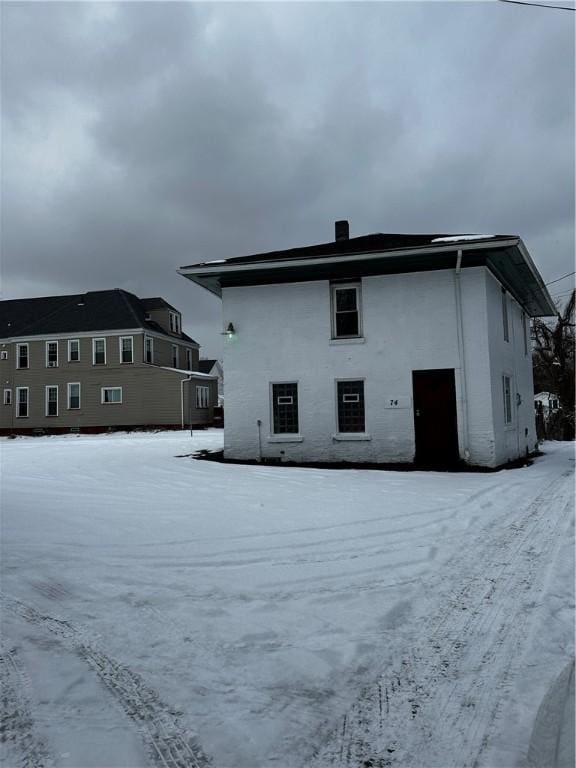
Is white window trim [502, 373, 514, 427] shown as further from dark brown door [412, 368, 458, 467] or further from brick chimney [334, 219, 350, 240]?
brick chimney [334, 219, 350, 240]

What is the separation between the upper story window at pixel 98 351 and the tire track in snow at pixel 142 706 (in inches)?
1300

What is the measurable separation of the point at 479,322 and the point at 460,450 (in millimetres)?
3239

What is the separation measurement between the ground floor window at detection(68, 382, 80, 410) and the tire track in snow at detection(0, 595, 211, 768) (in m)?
33.4

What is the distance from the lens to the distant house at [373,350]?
13914 mm

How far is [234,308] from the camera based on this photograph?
16.0m

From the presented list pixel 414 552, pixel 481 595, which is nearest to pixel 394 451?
pixel 414 552

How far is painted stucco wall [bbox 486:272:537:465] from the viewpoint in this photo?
564 inches

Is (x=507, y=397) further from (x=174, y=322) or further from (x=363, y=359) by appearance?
(x=174, y=322)

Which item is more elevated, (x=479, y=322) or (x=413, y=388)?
(x=479, y=322)

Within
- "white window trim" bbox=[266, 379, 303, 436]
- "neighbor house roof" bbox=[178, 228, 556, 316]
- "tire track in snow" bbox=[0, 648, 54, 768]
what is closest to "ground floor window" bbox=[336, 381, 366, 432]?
"white window trim" bbox=[266, 379, 303, 436]

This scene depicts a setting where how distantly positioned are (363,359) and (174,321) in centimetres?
2731

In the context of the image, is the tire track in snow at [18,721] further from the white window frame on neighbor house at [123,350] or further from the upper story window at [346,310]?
the white window frame on neighbor house at [123,350]

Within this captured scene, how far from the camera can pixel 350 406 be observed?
15.0 meters

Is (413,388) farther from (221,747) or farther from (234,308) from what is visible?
(221,747)
